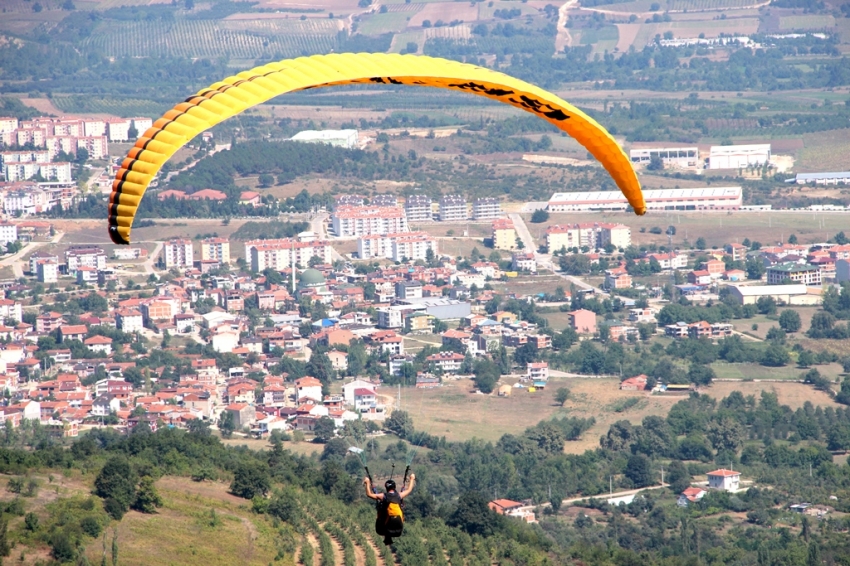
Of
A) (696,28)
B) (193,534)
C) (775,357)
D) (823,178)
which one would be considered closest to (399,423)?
(775,357)

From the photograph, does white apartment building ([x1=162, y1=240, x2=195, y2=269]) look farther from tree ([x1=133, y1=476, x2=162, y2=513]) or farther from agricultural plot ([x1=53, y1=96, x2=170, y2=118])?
tree ([x1=133, y1=476, x2=162, y2=513])

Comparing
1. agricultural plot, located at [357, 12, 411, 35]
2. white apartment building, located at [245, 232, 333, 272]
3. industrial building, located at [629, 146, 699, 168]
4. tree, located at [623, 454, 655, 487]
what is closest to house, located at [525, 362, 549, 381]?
tree, located at [623, 454, 655, 487]

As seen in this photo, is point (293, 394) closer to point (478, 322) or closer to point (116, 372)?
point (116, 372)

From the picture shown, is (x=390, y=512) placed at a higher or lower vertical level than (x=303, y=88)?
lower

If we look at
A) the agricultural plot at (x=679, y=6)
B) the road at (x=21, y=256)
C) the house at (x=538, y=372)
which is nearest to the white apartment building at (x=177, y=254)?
the road at (x=21, y=256)

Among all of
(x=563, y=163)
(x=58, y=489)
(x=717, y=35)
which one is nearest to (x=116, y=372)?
(x=58, y=489)

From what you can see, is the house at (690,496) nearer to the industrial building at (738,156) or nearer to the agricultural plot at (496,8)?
the industrial building at (738,156)

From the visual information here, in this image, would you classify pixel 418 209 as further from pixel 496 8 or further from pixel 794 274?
pixel 496 8
